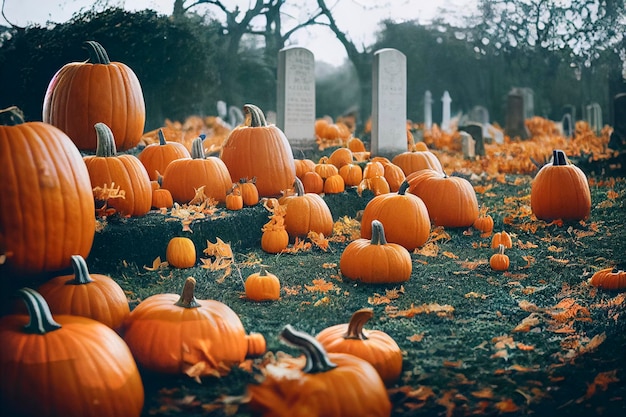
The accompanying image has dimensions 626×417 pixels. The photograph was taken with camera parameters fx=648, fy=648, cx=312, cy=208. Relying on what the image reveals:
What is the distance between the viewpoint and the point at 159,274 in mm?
4738

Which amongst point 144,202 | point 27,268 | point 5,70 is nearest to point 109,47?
point 5,70

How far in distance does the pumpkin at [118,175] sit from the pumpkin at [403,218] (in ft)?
6.64

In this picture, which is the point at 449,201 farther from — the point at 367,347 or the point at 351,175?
the point at 367,347

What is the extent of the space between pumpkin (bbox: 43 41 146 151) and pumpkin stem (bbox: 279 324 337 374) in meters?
3.34

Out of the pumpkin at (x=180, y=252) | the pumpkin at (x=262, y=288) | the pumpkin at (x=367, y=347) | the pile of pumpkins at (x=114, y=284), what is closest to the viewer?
the pile of pumpkins at (x=114, y=284)

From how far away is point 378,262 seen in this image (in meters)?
4.60

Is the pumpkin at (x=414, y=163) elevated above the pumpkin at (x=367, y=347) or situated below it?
above

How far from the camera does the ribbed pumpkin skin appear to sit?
316 cm

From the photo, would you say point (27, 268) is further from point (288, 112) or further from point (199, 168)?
point (288, 112)

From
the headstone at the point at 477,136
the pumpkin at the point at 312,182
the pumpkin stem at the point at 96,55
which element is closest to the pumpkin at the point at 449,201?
the pumpkin at the point at 312,182

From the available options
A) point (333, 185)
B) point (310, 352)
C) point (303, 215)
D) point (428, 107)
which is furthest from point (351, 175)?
point (428, 107)

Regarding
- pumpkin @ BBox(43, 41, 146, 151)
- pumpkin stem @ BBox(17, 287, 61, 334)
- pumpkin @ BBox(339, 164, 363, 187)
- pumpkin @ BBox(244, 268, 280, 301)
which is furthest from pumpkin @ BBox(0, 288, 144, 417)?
pumpkin @ BBox(339, 164, 363, 187)

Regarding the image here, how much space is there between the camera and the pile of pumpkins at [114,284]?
2.48 metres

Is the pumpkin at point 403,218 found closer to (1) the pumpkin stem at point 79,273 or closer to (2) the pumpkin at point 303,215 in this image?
(2) the pumpkin at point 303,215
